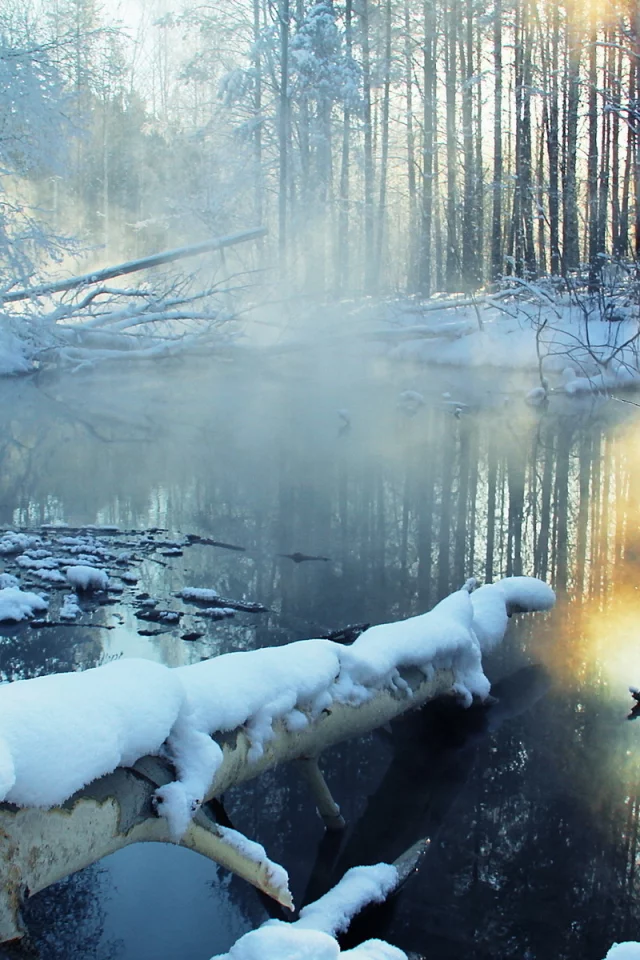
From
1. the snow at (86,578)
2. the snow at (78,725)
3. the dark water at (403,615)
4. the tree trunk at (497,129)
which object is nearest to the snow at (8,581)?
the snow at (86,578)

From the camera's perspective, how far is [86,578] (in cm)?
601

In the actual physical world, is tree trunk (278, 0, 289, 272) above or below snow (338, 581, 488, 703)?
above

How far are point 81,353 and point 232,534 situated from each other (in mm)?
11772

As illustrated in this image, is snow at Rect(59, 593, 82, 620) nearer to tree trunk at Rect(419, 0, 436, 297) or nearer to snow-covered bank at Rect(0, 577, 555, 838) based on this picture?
snow-covered bank at Rect(0, 577, 555, 838)

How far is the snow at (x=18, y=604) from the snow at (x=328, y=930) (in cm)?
310

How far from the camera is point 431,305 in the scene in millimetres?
21203

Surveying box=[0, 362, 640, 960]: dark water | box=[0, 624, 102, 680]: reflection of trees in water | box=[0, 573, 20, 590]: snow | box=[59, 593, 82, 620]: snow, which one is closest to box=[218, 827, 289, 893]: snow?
box=[0, 362, 640, 960]: dark water

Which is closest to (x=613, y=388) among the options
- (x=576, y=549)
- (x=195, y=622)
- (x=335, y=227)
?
(x=576, y=549)

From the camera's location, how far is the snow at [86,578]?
6.01m

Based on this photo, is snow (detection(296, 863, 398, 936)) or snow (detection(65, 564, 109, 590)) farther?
snow (detection(65, 564, 109, 590))

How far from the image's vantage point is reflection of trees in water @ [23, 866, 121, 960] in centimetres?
276

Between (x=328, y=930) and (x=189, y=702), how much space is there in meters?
0.82

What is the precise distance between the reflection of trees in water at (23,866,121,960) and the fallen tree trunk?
48 centimetres

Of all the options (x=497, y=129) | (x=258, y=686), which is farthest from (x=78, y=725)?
(x=497, y=129)
